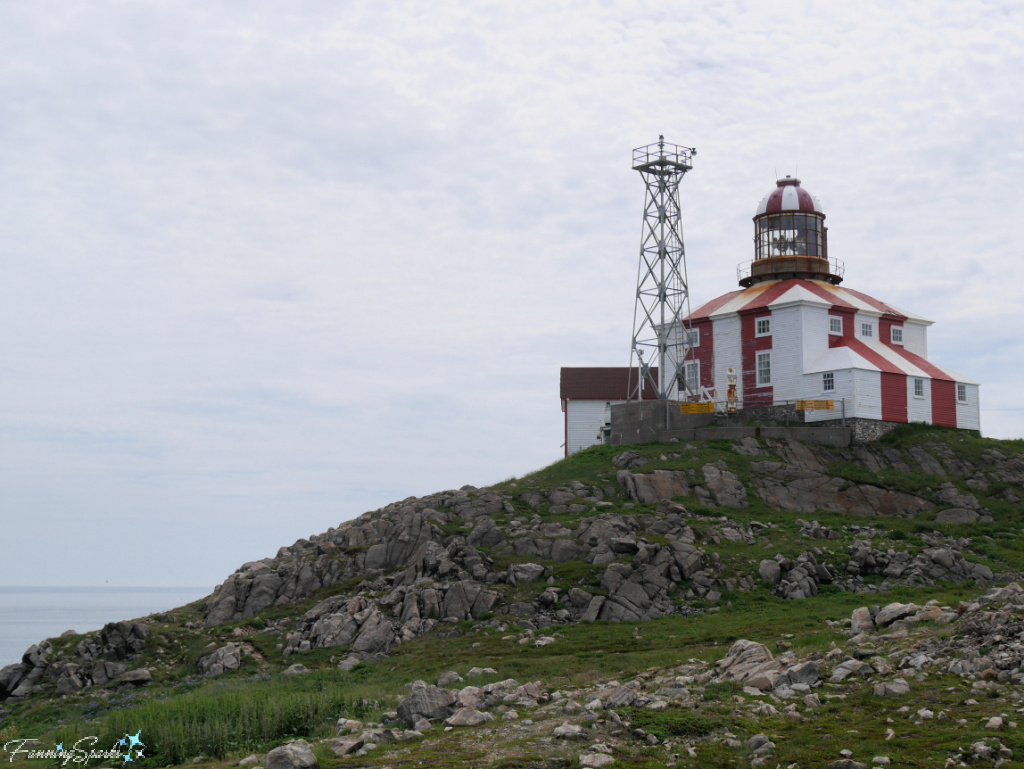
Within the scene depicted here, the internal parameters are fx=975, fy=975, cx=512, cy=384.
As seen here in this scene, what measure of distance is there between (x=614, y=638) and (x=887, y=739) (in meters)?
16.7

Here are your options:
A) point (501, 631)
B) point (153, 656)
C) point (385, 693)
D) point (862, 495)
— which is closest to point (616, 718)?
point (385, 693)

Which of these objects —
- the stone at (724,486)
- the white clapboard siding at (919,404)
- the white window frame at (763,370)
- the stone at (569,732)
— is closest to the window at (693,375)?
the white window frame at (763,370)

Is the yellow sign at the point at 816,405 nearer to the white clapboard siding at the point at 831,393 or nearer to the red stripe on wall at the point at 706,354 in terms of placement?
the white clapboard siding at the point at 831,393

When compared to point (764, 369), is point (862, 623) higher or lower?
lower

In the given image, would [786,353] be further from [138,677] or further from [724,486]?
[138,677]

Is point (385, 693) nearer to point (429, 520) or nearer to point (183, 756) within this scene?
point (183, 756)

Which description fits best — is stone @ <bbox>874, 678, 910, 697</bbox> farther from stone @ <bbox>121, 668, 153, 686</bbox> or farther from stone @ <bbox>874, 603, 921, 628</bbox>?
stone @ <bbox>121, 668, 153, 686</bbox>

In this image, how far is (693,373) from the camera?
63812 mm

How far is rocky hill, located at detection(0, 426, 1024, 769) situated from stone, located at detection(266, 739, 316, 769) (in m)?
0.07

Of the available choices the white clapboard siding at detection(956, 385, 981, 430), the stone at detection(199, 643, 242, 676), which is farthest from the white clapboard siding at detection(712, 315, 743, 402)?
the stone at detection(199, 643, 242, 676)

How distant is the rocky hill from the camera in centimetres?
2042

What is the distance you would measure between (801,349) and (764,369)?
8.97 ft

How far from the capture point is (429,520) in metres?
46.2

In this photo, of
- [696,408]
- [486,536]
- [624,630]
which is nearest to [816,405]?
[696,408]
